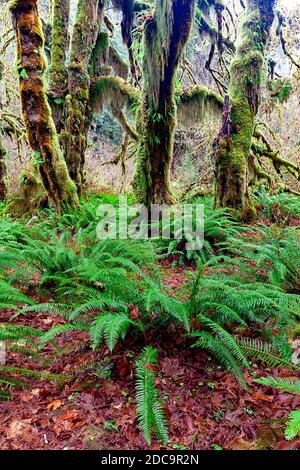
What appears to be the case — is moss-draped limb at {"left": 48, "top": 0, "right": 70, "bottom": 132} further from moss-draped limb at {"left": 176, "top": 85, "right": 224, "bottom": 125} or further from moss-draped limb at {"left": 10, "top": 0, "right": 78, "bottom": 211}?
moss-draped limb at {"left": 176, "top": 85, "right": 224, "bottom": 125}

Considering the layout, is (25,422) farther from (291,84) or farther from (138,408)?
(291,84)

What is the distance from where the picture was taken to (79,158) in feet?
24.0

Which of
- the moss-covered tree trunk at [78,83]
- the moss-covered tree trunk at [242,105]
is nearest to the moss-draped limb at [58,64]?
the moss-covered tree trunk at [78,83]

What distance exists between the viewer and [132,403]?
2.29 meters

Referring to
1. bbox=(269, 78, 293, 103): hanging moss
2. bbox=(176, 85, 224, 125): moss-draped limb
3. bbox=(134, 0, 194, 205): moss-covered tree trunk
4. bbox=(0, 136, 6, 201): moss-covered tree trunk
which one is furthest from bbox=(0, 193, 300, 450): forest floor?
bbox=(269, 78, 293, 103): hanging moss

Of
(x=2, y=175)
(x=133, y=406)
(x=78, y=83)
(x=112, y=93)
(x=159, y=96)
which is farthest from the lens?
(x=2, y=175)

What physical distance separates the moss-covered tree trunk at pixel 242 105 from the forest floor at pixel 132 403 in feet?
11.3

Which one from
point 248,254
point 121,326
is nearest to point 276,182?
point 248,254

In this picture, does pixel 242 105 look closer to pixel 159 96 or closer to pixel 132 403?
pixel 159 96

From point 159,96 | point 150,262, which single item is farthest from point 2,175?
point 150,262

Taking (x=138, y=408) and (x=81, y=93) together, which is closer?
(x=138, y=408)

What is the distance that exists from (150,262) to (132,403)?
5.58ft

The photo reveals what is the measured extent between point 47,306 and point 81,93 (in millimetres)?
5665

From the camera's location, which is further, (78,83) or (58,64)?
(58,64)
